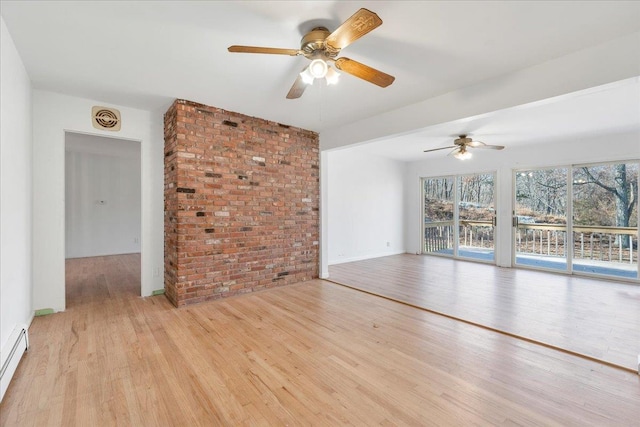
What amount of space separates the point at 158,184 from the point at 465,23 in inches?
148

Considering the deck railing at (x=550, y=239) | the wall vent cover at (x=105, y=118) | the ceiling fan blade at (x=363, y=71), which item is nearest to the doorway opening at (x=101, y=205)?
the wall vent cover at (x=105, y=118)

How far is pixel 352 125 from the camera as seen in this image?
4191 mm

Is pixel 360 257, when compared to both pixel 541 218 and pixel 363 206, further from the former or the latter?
pixel 541 218

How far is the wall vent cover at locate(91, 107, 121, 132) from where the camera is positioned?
338 cm

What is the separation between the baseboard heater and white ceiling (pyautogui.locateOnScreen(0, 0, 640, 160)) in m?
2.23

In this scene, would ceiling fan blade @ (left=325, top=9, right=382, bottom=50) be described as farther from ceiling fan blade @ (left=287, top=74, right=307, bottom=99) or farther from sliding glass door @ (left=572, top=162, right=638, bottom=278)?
sliding glass door @ (left=572, top=162, right=638, bottom=278)

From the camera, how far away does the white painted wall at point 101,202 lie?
6.56 meters

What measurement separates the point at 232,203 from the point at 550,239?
6006 millimetres

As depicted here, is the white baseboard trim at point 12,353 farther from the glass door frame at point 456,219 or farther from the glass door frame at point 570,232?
the glass door frame at point 570,232

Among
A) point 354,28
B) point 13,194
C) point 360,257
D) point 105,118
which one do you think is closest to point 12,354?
point 13,194

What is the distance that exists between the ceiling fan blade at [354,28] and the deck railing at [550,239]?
230 inches

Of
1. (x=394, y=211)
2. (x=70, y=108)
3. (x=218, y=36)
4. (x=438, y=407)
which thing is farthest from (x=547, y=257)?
(x=70, y=108)

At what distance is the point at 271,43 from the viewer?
7.13ft

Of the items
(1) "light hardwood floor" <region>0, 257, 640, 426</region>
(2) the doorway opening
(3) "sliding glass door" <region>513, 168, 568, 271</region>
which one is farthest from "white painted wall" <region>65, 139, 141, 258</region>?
(3) "sliding glass door" <region>513, 168, 568, 271</region>
